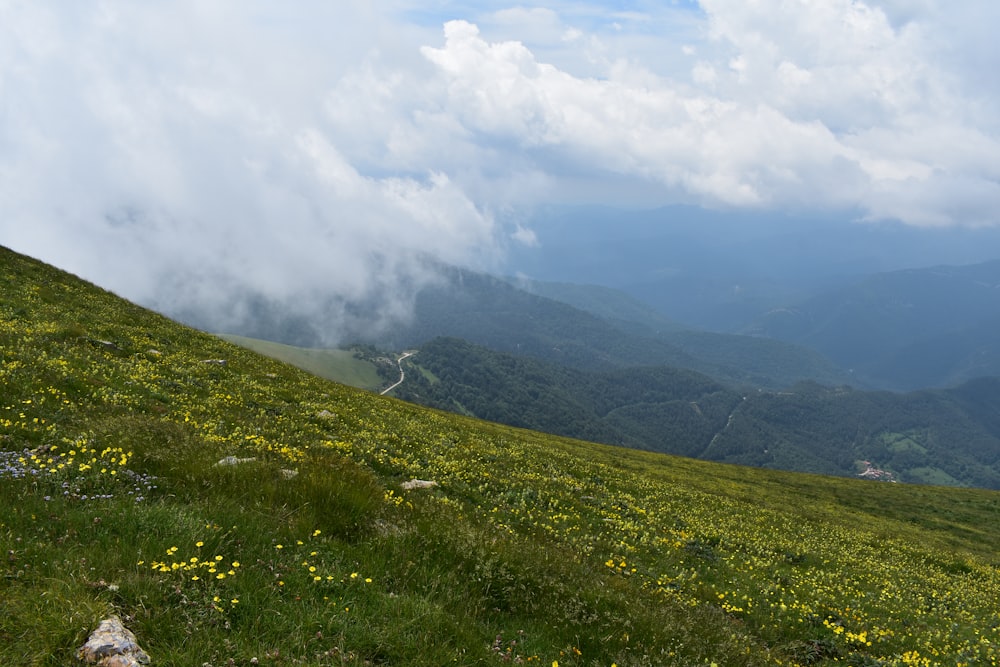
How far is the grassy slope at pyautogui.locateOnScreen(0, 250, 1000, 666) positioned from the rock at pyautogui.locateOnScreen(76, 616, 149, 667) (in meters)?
0.14

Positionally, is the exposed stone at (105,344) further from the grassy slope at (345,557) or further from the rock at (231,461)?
the rock at (231,461)

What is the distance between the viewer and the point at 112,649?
4617mm

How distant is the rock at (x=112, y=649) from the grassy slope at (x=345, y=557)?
0.45 feet

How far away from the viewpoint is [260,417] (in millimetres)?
17109

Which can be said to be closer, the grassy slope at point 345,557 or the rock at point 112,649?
the rock at point 112,649

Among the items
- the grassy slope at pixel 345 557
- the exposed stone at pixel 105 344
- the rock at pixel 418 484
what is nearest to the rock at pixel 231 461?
the grassy slope at pixel 345 557

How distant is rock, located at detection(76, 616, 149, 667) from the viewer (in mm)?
4539

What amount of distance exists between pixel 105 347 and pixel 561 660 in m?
22.5

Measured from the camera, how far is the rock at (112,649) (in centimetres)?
454

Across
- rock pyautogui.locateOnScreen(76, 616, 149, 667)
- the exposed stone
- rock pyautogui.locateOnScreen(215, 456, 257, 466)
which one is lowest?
the exposed stone

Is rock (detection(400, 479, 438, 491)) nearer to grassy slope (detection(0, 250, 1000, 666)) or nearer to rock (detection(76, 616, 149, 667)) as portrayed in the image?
grassy slope (detection(0, 250, 1000, 666))

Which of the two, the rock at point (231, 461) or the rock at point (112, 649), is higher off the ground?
the rock at point (231, 461)

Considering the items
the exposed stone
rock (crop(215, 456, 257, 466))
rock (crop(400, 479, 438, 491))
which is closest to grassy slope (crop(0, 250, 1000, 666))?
the exposed stone

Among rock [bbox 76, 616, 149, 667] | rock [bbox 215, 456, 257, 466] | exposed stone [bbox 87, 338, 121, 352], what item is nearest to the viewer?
rock [bbox 76, 616, 149, 667]
